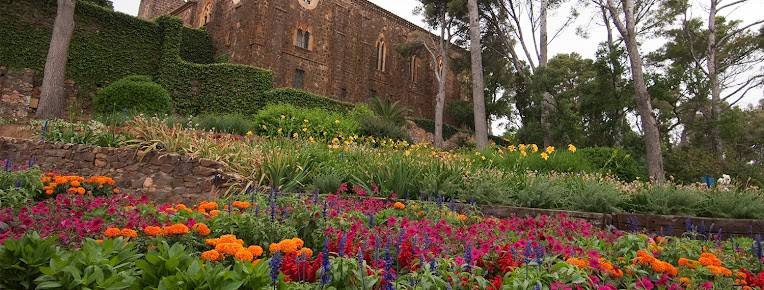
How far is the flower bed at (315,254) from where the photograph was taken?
199 cm

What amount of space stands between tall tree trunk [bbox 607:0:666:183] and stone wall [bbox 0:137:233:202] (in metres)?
11.9

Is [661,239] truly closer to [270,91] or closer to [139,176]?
[139,176]

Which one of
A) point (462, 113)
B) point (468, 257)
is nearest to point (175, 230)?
point (468, 257)

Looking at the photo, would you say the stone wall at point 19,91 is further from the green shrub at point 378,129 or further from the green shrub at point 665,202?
the green shrub at point 665,202

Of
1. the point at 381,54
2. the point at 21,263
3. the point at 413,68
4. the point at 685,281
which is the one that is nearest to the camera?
the point at 21,263

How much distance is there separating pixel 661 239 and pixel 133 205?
15.4ft

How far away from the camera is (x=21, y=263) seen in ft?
6.79

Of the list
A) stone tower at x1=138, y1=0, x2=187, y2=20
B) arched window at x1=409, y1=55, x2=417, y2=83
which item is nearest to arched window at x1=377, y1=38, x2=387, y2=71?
arched window at x1=409, y1=55, x2=417, y2=83

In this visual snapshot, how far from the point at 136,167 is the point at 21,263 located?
20.3ft

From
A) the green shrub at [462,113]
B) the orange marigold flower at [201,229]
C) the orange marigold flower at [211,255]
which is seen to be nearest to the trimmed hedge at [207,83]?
the green shrub at [462,113]

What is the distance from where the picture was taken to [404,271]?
2.97 m

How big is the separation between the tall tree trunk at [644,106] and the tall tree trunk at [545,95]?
5.31 m

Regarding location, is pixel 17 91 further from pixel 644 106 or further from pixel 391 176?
pixel 644 106

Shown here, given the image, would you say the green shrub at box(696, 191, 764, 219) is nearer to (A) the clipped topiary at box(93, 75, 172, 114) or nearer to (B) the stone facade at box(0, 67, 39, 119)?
(A) the clipped topiary at box(93, 75, 172, 114)
